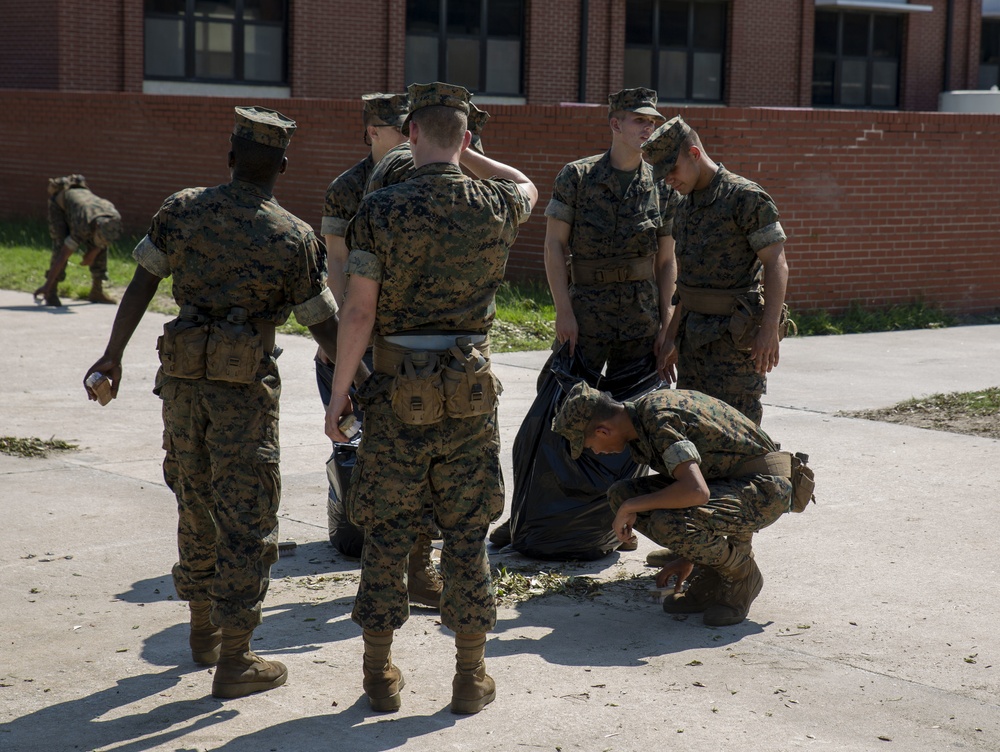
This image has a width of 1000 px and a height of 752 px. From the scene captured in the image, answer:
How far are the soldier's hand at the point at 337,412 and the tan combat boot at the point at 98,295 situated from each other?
10.2m

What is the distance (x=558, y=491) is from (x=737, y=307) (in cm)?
110

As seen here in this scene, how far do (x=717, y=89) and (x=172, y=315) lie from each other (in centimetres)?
1601

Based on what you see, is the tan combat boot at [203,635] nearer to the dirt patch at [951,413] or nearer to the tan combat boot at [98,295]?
the dirt patch at [951,413]

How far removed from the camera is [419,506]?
3.84 meters

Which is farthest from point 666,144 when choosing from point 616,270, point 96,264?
point 96,264

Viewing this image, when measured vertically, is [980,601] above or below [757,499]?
below

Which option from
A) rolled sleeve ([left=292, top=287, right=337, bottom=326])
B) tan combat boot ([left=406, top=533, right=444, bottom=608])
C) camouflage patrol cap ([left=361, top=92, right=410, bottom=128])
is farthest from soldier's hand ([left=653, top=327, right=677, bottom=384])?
rolled sleeve ([left=292, top=287, right=337, bottom=326])

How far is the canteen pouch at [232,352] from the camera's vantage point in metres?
3.82

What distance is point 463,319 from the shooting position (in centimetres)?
381

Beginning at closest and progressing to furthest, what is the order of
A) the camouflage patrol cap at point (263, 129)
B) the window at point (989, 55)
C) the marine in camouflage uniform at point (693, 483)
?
the camouflage patrol cap at point (263, 129) < the marine in camouflage uniform at point (693, 483) < the window at point (989, 55)

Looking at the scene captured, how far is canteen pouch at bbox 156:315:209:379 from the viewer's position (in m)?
3.84

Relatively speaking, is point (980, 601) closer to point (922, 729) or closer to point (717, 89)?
point (922, 729)

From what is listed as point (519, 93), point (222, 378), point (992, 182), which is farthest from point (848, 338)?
point (519, 93)

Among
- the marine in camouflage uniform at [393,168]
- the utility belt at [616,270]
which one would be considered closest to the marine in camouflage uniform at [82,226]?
the utility belt at [616,270]
